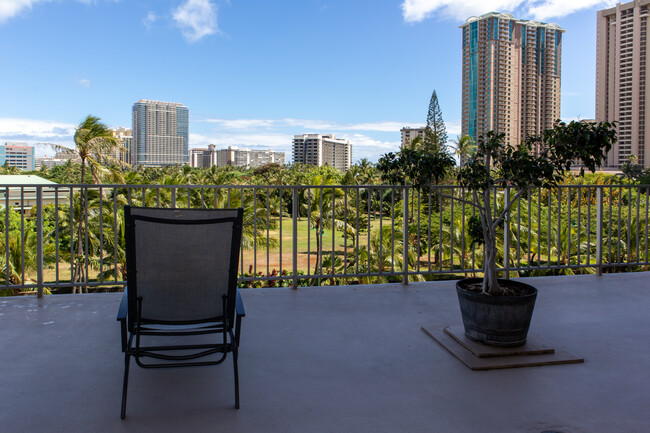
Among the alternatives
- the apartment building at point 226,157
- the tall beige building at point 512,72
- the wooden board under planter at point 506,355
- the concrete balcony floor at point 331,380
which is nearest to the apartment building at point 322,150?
the apartment building at point 226,157

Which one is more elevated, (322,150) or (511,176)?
(322,150)

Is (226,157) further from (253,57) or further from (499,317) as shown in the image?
(499,317)

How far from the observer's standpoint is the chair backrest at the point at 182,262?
2.07 meters

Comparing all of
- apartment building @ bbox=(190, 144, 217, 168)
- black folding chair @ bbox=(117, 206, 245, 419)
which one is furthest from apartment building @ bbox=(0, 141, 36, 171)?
black folding chair @ bbox=(117, 206, 245, 419)

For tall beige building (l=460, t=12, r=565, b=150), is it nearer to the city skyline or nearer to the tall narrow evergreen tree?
the city skyline

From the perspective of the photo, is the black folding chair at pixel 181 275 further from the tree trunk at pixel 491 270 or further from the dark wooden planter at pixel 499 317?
the tree trunk at pixel 491 270

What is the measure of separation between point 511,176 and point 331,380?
1595 millimetres

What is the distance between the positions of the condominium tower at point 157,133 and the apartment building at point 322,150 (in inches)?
1236

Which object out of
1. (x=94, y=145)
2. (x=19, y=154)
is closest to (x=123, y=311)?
(x=94, y=145)

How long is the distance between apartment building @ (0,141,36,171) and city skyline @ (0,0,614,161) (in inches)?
Answer: 350

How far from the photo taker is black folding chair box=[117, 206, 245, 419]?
207 centimetres

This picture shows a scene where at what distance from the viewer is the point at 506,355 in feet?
8.59

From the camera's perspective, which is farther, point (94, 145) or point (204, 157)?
point (204, 157)

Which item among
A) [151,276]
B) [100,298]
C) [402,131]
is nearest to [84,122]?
[100,298]
